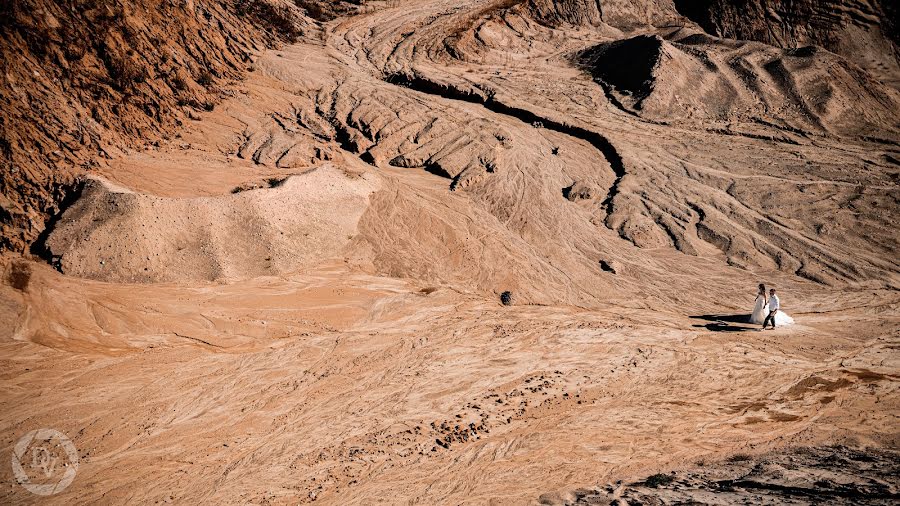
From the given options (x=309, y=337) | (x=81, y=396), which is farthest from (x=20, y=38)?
(x=309, y=337)

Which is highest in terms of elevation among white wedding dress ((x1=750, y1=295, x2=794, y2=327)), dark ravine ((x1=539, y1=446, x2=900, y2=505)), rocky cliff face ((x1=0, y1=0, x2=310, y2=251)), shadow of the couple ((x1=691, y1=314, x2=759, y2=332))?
rocky cliff face ((x1=0, y1=0, x2=310, y2=251))

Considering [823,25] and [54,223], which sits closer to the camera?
[54,223]

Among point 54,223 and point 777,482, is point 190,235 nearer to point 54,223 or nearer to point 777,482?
point 54,223

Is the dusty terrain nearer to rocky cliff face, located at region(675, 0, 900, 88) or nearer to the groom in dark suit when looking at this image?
the groom in dark suit

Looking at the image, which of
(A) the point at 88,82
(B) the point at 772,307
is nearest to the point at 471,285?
(B) the point at 772,307

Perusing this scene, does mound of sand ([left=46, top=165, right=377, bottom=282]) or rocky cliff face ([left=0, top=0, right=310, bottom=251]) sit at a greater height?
rocky cliff face ([left=0, top=0, right=310, bottom=251])

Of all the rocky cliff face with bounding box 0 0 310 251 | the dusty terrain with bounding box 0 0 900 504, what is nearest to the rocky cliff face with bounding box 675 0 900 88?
the dusty terrain with bounding box 0 0 900 504

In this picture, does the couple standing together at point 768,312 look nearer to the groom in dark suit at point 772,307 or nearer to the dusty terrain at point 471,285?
the groom in dark suit at point 772,307
